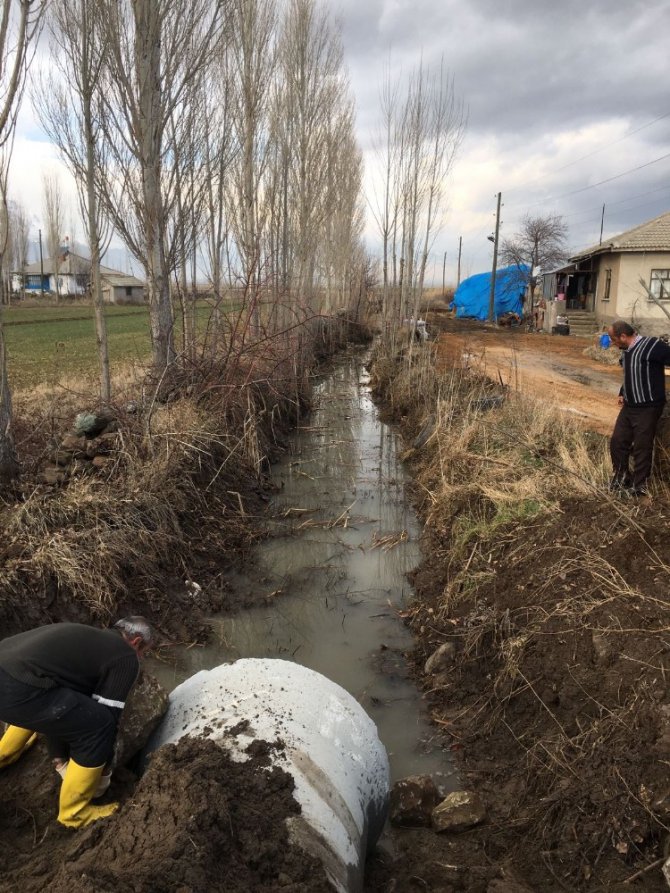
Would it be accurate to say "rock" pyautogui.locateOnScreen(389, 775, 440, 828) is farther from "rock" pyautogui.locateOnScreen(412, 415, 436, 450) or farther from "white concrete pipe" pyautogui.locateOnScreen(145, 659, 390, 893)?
"rock" pyautogui.locateOnScreen(412, 415, 436, 450)

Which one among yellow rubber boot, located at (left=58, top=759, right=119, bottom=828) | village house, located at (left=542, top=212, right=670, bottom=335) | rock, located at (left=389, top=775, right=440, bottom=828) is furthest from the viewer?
village house, located at (left=542, top=212, right=670, bottom=335)

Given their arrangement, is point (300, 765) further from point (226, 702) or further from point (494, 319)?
point (494, 319)

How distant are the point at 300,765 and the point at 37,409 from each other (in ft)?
24.4

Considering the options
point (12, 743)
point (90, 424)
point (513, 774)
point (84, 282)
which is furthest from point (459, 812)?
point (84, 282)

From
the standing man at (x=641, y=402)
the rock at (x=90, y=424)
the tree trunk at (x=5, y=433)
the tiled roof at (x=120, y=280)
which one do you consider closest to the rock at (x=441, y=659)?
the standing man at (x=641, y=402)

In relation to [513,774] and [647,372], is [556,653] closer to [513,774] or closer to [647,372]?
[513,774]

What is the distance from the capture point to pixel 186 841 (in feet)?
6.82

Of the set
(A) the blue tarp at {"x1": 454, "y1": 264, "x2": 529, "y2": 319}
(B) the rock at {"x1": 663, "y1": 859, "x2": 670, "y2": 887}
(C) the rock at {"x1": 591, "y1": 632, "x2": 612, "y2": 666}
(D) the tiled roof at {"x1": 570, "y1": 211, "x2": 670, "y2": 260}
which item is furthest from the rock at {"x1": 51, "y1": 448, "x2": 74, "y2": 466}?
(A) the blue tarp at {"x1": 454, "y1": 264, "x2": 529, "y2": 319}

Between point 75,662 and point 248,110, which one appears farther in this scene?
point 248,110

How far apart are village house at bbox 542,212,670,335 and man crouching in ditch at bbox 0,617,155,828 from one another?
21332mm

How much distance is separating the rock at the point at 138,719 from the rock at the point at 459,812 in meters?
1.56

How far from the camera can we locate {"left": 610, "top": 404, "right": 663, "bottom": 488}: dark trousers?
5594 millimetres

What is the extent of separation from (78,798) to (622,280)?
25762 millimetres

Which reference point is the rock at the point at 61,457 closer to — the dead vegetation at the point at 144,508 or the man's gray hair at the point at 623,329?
the dead vegetation at the point at 144,508
